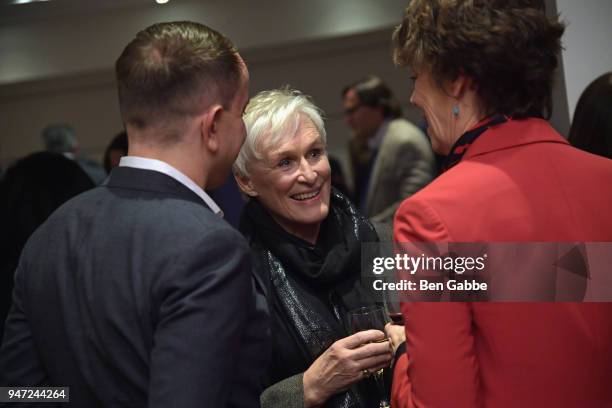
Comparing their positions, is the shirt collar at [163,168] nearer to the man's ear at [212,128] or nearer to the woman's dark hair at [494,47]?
the man's ear at [212,128]

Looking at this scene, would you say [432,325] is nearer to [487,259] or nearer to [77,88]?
[487,259]

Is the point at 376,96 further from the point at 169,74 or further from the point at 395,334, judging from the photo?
the point at 169,74

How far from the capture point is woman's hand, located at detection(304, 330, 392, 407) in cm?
185

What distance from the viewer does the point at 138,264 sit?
1.41 m

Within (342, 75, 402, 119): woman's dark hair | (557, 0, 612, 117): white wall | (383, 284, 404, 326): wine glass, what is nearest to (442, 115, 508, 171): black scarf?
(383, 284, 404, 326): wine glass

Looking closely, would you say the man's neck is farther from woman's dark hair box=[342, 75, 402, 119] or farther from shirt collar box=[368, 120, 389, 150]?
woman's dark hair box=[342, 75, 402, 119]

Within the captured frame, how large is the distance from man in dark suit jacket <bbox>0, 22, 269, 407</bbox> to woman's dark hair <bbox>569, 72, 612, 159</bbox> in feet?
3.54

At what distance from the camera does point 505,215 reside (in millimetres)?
1419

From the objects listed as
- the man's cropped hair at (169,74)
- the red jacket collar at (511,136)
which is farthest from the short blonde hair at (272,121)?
the red jacket collar at (511,136)

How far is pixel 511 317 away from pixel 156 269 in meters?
0.64

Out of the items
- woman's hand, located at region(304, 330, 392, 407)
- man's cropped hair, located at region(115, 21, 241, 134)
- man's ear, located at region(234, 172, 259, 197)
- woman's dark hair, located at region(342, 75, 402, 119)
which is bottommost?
woman's dark hair, located at region(342, 75, 402, 119)

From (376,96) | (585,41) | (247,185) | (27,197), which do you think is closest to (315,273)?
(247,185)

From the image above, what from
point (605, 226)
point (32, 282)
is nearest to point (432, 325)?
point (605, 226)

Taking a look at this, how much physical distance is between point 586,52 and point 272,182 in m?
1.27
